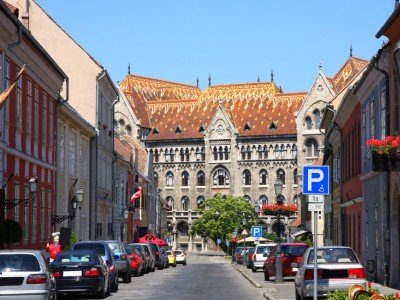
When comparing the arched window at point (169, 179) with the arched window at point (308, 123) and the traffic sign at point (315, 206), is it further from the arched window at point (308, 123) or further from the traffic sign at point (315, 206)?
the traffic sign at point (315, 206)

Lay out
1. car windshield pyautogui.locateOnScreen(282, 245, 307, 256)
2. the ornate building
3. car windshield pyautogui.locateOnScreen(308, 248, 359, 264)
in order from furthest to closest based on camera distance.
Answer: the ornate building, car windshield pyautogui.locateOnScreen(282, 245, 307, 256), car windshield pyautogui.locateOnScreen(308, 248, 359, 264)

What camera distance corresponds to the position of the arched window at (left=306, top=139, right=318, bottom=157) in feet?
455

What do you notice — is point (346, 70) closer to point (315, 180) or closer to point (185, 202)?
point (185, 202)

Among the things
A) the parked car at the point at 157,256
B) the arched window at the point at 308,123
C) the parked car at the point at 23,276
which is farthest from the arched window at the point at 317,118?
the parked car at the point at 23,276

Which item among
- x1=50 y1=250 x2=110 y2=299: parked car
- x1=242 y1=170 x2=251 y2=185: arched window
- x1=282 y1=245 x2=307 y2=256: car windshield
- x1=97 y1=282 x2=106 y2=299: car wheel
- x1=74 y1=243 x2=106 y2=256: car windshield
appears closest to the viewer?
x1=50 y1=250 x2=110 y2=299: parked car

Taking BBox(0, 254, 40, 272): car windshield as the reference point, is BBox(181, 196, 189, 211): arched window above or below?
above

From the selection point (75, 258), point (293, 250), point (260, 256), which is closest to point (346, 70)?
point (260, 256)

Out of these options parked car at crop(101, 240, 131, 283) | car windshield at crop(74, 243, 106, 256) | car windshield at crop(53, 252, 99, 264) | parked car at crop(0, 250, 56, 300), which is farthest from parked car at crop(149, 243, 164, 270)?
parked car at crop(0, 250, 56, 300)

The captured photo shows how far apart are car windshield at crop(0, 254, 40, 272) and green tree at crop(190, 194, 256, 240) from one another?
4280 inches

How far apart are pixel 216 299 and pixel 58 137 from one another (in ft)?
68.9

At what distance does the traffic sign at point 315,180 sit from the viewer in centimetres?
1992

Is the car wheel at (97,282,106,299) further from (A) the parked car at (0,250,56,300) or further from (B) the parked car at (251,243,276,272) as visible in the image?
(B) the parked car at (251,243,276,272)

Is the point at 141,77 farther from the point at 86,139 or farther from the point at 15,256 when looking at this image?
the point at 15,256

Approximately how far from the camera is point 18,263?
768 inches
